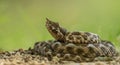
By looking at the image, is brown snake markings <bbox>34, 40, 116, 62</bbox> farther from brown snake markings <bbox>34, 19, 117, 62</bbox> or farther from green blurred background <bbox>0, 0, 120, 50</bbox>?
green blurred background <bbox>0, 0, 120, 50</bbox>

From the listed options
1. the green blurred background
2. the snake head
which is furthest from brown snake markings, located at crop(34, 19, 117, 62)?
the green blurred background

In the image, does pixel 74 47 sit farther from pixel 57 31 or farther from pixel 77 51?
pixel 57 31

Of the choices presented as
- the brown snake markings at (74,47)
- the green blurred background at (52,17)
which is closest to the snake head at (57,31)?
the brown snake markings at (74,47)

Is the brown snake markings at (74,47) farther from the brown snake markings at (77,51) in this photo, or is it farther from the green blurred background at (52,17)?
the green blurred background at (52,17)

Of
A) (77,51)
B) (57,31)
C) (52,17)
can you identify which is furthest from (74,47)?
(52,17)

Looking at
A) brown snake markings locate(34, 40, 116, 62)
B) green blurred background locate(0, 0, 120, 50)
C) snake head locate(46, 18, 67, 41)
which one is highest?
green blurred background locate(0, 0, 120, 50)

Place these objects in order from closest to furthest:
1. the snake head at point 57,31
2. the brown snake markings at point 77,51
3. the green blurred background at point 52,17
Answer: the brown snake markings at point 77,51 → the snake head at point 57,31 → the green blurred background at point 52,17

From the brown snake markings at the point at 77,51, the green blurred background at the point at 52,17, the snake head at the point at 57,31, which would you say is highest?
the green blurred background at the point at 52,17

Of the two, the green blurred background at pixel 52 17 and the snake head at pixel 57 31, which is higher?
the green blurred background at pixel 52 17
